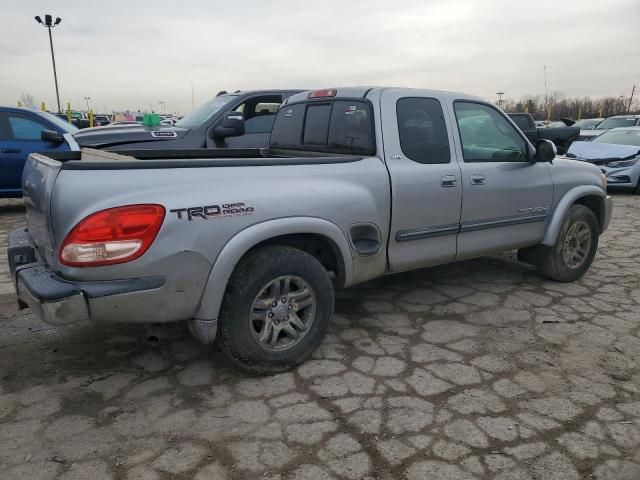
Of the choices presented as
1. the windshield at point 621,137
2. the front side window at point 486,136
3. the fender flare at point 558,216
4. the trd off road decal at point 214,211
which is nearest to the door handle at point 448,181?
the front side window at point 486,136

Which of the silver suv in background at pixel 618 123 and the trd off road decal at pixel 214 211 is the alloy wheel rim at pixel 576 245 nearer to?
the trd off road decal at pixel 214 211

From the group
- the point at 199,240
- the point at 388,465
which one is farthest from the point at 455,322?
the point at 199,240

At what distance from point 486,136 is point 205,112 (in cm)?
490

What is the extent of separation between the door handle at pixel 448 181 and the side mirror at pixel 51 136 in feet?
20.5

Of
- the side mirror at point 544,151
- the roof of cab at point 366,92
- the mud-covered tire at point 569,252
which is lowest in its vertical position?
the mud-covered tire at point 569,252

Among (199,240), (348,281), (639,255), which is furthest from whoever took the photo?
(639,255)

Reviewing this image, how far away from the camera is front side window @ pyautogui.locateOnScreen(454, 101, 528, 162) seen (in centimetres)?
405

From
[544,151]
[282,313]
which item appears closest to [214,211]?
[282,313]

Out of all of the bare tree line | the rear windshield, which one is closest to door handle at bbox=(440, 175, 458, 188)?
the rear windshield

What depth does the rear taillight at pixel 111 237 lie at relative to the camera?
243cm

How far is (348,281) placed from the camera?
3393 millimetres

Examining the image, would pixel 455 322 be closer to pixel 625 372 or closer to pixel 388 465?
pixel 625 372

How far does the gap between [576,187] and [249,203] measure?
342cm

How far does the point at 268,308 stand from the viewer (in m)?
3.01
